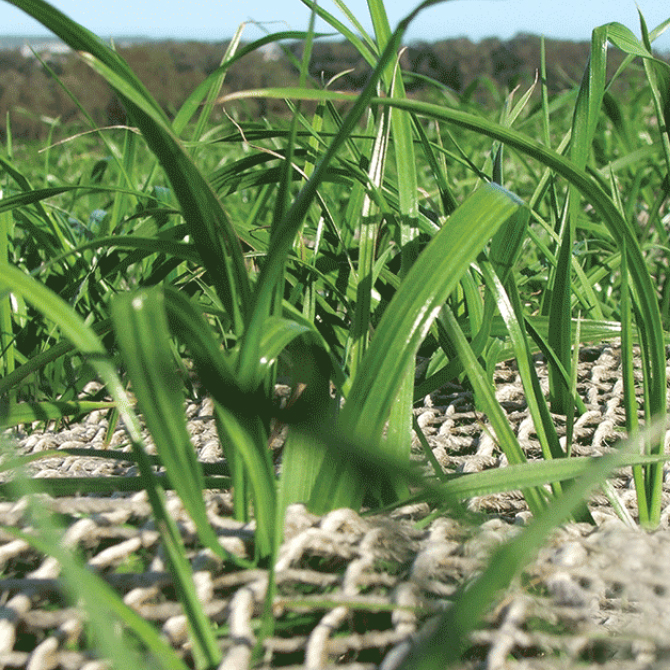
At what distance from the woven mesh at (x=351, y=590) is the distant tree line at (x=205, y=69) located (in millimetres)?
4164

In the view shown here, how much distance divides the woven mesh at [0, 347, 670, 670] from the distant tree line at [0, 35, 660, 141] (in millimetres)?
4164

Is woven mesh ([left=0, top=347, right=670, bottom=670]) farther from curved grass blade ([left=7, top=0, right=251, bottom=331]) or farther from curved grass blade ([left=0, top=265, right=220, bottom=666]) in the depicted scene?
curved grass blade ([left=7, top=0, right=251, bottom=331])

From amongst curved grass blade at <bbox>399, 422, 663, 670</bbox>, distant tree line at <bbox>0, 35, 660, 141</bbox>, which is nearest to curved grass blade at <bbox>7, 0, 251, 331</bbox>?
curved grass blade at <bbox>399, 422, 663, 670</bbox>

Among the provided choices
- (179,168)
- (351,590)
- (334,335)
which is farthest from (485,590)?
(334,335)

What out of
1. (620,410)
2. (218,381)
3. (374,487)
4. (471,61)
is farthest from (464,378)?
(471,61)

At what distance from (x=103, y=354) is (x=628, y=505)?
429mm

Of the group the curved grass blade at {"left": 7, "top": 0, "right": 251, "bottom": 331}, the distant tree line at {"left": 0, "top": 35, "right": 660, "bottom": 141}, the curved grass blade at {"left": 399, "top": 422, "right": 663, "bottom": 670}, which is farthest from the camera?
the distant tree line at {"left": 0, "top": 35, "right": 660, "bottom": 141}

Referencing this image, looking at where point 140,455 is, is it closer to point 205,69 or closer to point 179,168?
point 179,168

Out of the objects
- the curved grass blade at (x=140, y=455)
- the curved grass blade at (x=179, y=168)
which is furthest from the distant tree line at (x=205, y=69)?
the curved grass blade at (x=140, y=455)

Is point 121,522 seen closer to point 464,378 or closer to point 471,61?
point 464,378

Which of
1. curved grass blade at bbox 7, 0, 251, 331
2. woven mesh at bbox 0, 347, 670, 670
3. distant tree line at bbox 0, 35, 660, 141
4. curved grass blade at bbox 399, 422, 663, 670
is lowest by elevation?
woven mesh at bbox 0, 347, 670, 670

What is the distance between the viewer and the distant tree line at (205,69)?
16.0 ft

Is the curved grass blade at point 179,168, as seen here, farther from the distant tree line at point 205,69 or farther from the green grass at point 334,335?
the distant tree line at point 205,69

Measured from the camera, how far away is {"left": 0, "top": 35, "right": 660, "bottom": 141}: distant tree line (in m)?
4.88
